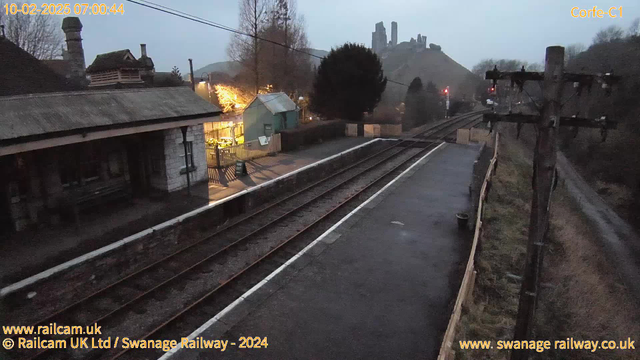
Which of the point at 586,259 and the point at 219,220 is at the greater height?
the point at 219,220

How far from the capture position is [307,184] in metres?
19.3

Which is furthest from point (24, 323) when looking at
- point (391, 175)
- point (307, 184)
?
point (391, 175)

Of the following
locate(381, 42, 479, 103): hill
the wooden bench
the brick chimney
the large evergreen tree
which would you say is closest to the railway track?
the wooden bench

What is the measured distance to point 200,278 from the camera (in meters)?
9.84

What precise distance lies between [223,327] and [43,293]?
4.71 metres

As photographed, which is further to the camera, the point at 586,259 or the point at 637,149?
the point at 637,149

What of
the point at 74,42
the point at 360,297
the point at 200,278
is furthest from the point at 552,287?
the point at 74,42

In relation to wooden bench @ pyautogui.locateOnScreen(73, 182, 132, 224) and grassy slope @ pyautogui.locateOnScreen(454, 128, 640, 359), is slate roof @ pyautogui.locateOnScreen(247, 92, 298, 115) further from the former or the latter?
grassy slope @ pyautogui.locateOnScreen(454, 128, 640, 359)

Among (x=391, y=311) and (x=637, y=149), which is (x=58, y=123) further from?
(x=637, y=149)

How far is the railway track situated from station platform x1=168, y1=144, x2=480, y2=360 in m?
1.21

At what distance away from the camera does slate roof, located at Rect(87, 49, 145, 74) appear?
20.8 meters

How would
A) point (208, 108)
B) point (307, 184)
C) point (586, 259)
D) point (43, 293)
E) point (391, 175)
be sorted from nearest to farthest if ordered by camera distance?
point (43, 293), point (586, 259), point (208, 108), point (307, 184), point (391, 175)

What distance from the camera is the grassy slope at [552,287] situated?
7859 millimetres

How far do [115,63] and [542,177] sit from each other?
21.9m
